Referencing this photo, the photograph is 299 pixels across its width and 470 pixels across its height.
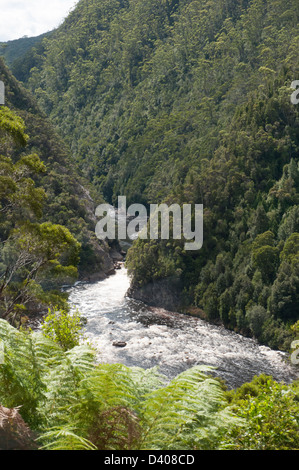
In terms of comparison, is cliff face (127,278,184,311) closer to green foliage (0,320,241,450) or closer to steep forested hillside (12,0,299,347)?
steep forested hillside (12,0,299,347)

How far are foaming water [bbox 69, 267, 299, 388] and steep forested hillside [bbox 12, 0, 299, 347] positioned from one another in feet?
11.9

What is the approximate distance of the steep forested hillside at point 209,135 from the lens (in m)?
56.3

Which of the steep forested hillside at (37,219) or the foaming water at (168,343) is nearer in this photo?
the steep forested hillside at (37,219)

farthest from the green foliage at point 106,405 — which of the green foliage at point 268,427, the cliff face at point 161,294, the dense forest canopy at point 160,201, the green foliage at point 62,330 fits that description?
the cliff face at point 161,294

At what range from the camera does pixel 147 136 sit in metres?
143

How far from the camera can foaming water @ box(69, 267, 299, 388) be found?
3931cm

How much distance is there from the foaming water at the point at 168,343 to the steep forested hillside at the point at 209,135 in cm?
362

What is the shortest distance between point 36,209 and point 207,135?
96.2m

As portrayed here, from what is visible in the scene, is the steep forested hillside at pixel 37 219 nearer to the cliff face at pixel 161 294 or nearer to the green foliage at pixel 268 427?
the cliff face at pixel 161 294

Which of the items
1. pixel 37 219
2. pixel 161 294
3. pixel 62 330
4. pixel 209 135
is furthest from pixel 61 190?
pixel 62 330

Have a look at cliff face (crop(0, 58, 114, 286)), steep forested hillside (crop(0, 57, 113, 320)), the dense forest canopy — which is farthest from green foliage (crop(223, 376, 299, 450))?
cliff face (crop(0, 58, 114, 286))

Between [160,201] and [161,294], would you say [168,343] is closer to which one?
[161,294]

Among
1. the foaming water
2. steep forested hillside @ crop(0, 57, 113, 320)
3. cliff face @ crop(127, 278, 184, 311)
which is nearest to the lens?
steep forested hillside @ crop(0, 57, 113, 320)

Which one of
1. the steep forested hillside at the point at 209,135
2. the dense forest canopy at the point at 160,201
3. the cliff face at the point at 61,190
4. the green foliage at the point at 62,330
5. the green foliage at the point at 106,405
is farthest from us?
the cliff face at the point at 61,190
